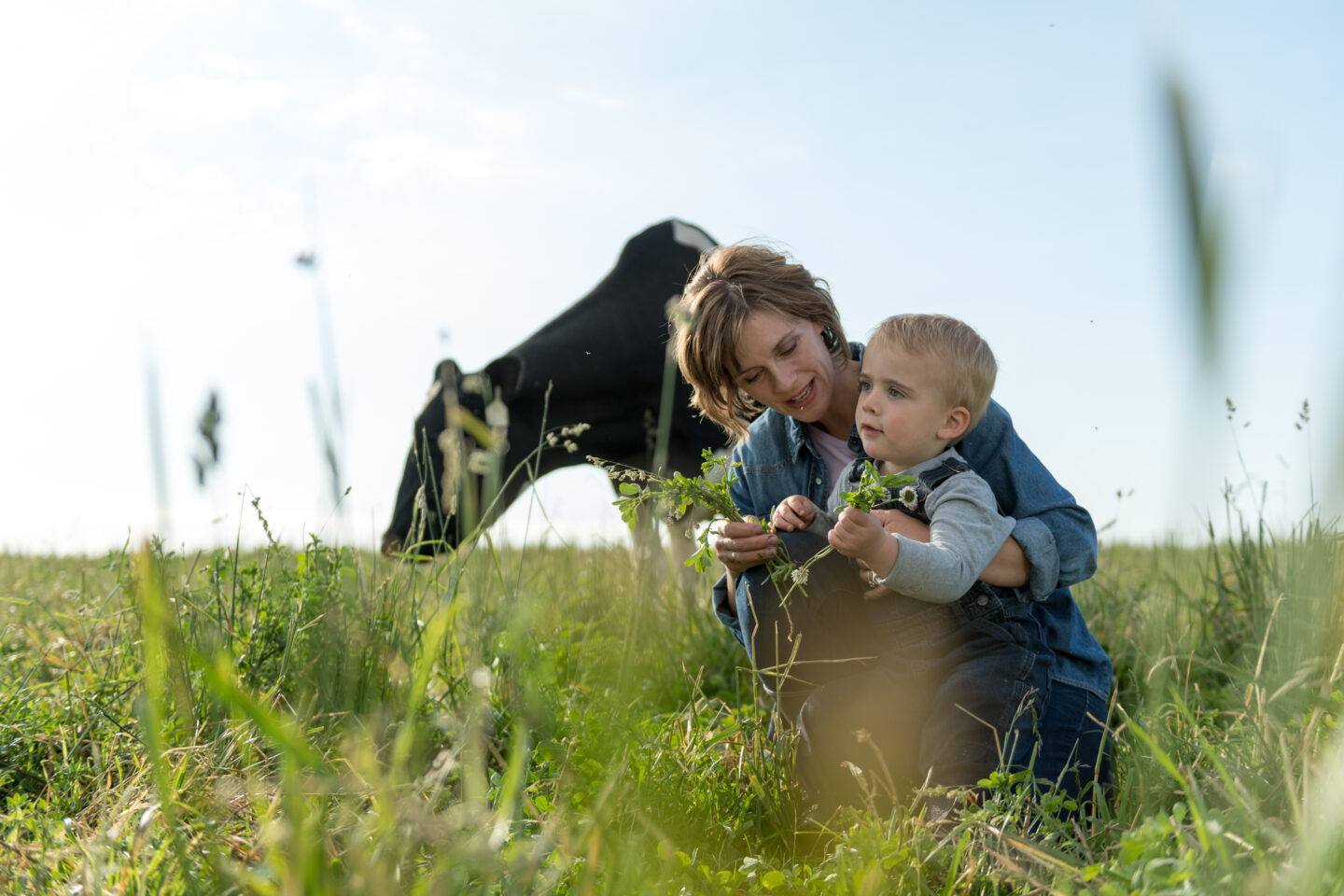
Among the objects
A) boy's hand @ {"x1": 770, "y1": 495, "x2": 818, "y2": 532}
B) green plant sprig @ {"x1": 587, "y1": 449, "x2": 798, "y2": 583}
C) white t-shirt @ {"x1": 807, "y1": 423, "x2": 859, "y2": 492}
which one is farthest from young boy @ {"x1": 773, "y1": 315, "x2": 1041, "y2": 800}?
white t-shirt @ {"x1": 807, "y1": 423, "x2": 859, "y2": 492}

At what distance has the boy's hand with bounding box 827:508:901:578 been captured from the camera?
7.35 feet

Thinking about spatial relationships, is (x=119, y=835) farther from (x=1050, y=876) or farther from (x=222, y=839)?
(x=1050, y=876)

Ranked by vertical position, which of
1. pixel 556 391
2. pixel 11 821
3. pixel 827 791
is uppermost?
pixel 556 391

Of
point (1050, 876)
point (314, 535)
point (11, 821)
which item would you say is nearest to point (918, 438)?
point (1050, 876)

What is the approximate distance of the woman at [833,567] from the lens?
255 cm

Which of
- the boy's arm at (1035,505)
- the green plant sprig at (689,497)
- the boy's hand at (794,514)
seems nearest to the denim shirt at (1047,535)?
the boy's arm at (1035,505)

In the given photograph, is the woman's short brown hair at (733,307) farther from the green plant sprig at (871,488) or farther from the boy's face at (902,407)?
the green plant sprig at (871,488)

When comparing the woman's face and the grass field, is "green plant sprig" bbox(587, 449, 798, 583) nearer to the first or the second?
the grass field

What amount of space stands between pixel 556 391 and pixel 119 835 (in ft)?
17.1

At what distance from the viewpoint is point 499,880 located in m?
1.58

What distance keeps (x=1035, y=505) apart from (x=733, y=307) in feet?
2.86

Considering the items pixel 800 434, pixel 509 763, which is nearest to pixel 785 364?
pixel 800 434

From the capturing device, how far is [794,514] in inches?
102

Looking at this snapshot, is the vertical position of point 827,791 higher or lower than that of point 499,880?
lower
